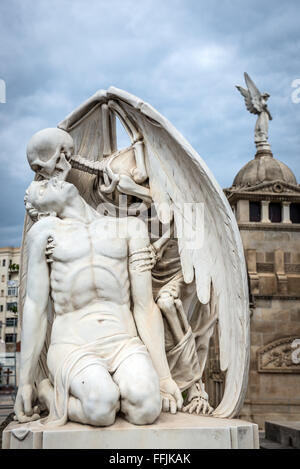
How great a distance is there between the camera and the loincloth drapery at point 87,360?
3.59 m

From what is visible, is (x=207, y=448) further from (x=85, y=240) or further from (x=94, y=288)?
(x=85, y=240)

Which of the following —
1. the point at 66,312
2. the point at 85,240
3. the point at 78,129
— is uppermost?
the point at 78,129

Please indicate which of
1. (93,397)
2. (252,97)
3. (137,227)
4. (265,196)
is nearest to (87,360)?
(93,397)

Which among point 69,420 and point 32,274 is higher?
point 32,274

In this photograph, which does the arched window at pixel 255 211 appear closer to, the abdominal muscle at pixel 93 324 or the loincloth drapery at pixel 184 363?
the loincloth drapery at pixel 184 363

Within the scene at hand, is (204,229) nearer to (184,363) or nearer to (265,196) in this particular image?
(184,363)

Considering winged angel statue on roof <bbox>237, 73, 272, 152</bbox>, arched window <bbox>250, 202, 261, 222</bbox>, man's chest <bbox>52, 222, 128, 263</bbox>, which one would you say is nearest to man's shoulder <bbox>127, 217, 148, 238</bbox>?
man's chest <bbox>52, 222, 128, 263</bbox>

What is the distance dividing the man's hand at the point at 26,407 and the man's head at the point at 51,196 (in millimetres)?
1373

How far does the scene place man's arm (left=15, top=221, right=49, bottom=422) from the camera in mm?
4016

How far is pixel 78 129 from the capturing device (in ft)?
16.6

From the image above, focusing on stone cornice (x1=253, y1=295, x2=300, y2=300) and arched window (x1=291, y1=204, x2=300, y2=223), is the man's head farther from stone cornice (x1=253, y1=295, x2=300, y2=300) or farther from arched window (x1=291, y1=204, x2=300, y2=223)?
arched window (x1=291, y1=204, x2=300, y2=223)

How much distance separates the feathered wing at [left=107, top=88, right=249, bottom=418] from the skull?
651 millimetres
